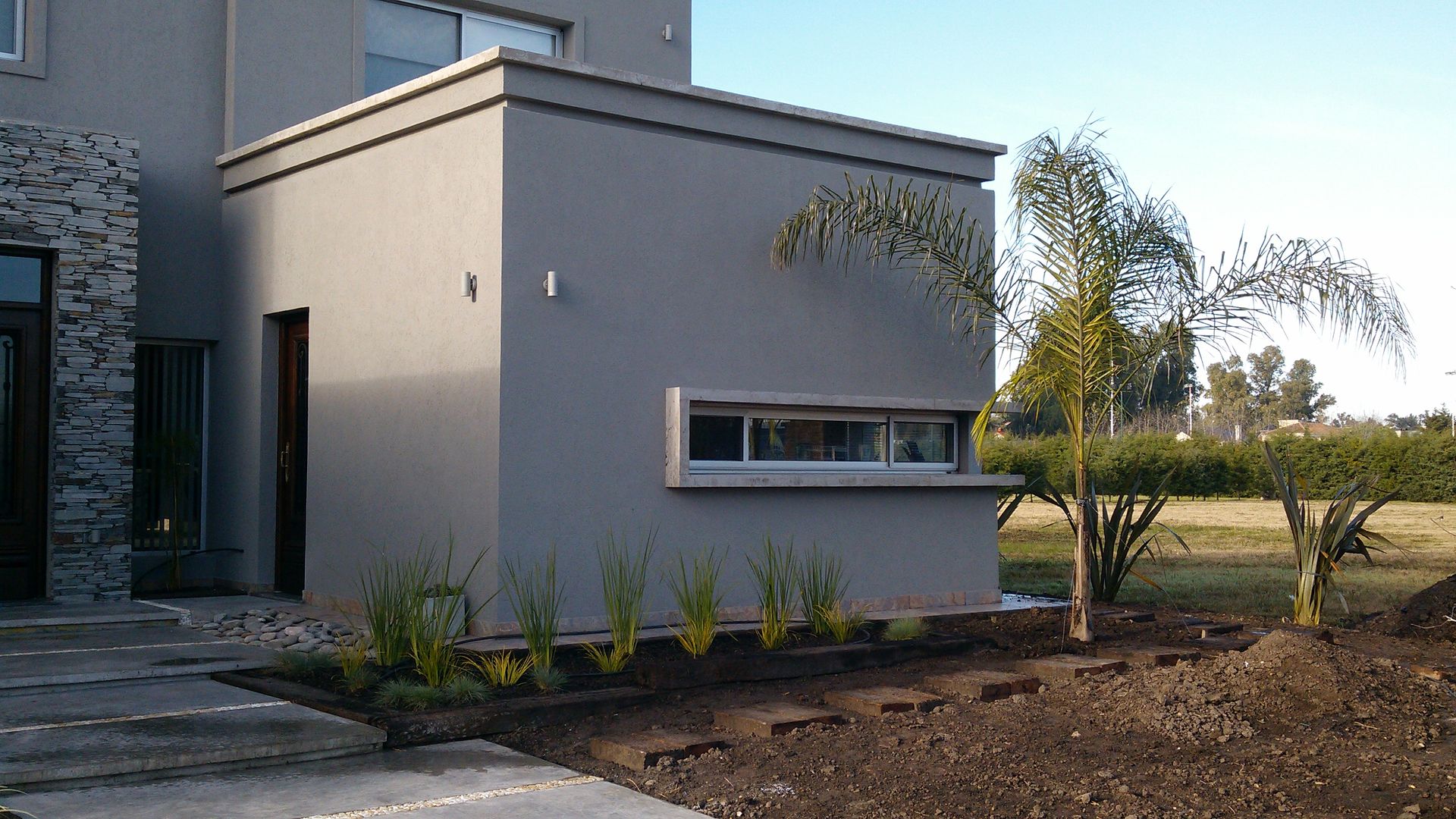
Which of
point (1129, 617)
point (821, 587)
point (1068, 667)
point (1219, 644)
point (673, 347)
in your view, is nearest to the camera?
point (1068, 667)

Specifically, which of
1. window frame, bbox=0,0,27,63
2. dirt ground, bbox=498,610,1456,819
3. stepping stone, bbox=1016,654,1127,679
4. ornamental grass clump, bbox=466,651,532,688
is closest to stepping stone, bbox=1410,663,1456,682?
dirt ground, bbox=498,610,1456,819

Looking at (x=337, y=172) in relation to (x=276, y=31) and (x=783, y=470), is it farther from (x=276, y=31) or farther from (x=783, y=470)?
(x=783, y=470)

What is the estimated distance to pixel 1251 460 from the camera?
32.6 m

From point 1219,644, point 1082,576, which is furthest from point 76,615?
point 1219,644

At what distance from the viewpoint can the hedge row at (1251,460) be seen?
29.2 m

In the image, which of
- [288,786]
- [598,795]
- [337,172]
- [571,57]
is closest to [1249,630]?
[598,795]

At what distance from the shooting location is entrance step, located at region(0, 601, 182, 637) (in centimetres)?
820

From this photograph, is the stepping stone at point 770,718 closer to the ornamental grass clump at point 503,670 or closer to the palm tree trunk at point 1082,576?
the ornamental grass clump at point 503,670

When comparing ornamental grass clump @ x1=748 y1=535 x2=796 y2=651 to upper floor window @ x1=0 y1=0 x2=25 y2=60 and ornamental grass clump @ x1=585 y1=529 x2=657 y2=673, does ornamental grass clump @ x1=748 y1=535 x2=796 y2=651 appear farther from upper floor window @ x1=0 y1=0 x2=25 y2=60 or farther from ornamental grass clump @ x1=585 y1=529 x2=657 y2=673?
upper floor window @ x1=0 y1=0 x2=25 y2=60

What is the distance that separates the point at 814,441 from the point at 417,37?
20.0 ft

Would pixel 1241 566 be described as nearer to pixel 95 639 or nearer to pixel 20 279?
pixel 95 639

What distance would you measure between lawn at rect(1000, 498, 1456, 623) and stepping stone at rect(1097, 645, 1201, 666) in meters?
2.80

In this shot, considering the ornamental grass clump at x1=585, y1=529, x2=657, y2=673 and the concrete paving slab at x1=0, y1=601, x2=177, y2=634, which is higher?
the ornamental grass clump at x1=585, y1=529, x2=657, y2=673

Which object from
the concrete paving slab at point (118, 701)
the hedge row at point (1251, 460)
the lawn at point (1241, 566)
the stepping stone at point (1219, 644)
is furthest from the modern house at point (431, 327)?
the hedge row at point (1251, 460)
